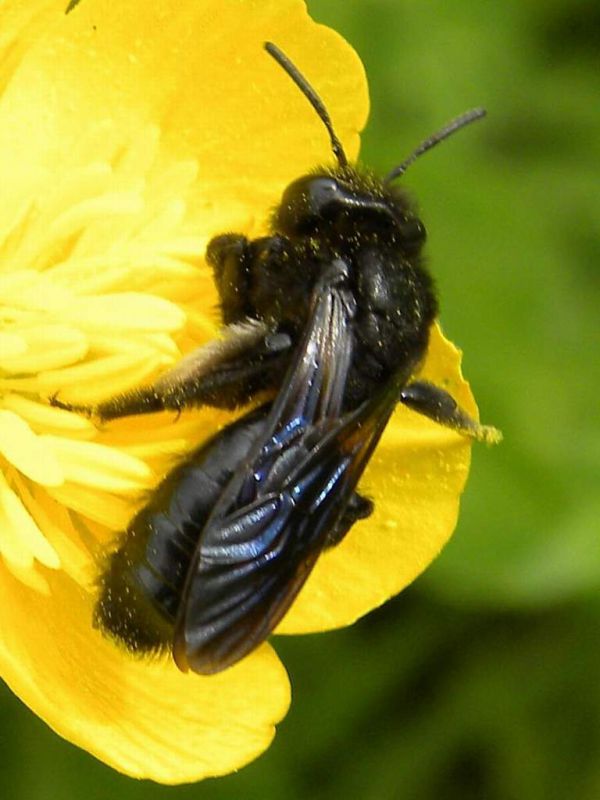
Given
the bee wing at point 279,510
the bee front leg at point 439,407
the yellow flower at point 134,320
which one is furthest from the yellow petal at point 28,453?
the bee front leg at point 439,407

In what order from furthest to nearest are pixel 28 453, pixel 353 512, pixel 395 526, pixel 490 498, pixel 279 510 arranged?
1. pixel 490 498
2. pixel 395 526
3. pixel 353 512
4. pixel 28 453
5. pixel 279 510

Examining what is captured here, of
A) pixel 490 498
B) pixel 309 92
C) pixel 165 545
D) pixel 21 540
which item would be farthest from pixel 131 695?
pixel 490 498

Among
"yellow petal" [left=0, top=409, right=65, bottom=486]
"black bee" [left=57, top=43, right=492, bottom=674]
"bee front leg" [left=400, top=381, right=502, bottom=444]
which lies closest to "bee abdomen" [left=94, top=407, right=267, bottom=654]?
"black bee" [left=57, top=43, right=492, bottom=674]

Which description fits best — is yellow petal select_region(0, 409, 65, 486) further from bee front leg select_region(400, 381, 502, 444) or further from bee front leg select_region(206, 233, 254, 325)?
bee front leg select_region(400, 381, 502, 444)

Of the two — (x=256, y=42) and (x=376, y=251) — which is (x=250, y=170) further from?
(x=376, y=251)

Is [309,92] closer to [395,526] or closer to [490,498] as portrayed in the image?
[395,526]

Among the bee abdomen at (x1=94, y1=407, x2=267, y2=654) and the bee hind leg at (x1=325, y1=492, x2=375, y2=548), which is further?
the bee hind leg at (x1=325, y1=492, x2=375, y2=548)

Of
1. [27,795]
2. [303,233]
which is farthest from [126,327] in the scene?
[27,795]
